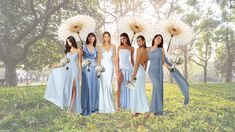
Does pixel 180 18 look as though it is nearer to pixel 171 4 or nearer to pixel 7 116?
pixel 171 4

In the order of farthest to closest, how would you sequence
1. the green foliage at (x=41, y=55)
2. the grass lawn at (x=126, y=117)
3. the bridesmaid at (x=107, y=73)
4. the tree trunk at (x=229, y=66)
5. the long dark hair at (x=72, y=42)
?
the tree trunk at (x=229, y=66)
the green foliage at (x=41, y=55)
the grass lawn at (x=126, y=117)
the long dark hair at (x=72, y=42)
the bridesmaid at (x=107, y=73)

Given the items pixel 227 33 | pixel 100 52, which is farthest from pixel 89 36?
pixel 227 33

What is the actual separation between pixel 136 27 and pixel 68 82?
1.00m

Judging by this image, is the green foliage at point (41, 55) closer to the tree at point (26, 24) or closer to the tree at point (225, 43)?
the tree at point (26, 24)

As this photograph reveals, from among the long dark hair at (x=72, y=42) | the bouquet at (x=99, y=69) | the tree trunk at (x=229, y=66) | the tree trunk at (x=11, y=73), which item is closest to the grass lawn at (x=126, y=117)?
the tree trunk at (x=11, y=73)

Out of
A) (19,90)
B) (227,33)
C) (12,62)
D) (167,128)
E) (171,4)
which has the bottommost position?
(167,128)

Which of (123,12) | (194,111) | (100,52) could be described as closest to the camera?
(100,52)

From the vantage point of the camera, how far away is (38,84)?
521 cm

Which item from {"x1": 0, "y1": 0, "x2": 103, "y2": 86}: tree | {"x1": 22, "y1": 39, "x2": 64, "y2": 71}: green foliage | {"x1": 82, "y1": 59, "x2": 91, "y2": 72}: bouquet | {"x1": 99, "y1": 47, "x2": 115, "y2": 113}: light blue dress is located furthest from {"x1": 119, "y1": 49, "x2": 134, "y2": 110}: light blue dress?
{"x1": 0, "y1": 0, "x2": 103, "y2": 86}: tree

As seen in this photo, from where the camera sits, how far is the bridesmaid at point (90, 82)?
14.8 feet

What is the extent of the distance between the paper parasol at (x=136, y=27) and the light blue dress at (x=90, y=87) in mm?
441

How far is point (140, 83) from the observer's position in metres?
4.62

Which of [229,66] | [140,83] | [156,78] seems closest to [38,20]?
[140,83]

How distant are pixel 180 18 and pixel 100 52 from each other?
4.12 ft
